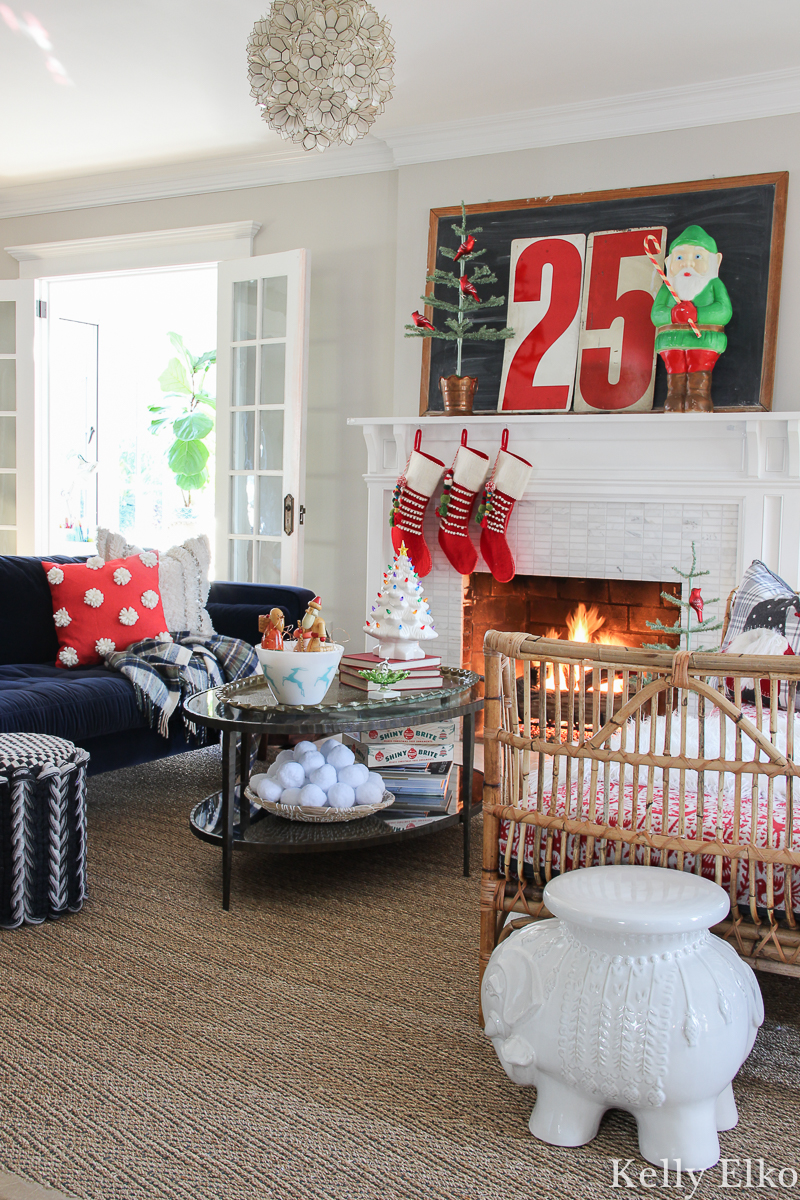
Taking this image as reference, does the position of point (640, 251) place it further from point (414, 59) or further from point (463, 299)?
point (414, 59)

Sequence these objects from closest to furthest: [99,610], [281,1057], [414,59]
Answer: [281,1057], [99,610], [414,59]

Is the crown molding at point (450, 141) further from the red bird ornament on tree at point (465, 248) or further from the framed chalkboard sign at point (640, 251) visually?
the red bird ornament on tree at point (465, 248)

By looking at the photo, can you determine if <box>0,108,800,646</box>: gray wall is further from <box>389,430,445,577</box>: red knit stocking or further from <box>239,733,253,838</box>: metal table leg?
<box>239,733,253,838</box>: metal table leg

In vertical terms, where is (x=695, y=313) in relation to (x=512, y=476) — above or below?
above

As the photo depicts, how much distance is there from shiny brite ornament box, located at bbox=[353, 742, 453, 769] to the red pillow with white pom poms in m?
1.06

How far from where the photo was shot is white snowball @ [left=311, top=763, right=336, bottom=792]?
2400mm

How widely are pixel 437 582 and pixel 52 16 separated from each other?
2.48 metres

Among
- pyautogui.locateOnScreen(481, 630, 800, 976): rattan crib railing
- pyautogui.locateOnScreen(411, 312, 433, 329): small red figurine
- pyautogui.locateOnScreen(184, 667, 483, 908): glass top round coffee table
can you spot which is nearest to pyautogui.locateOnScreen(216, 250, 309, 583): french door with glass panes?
pyautogui.locateOnScreen(411, 312, 433, 329): small red figurine

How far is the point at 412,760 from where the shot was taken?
262 cm

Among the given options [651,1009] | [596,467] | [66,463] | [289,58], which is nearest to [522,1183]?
[651,1009]

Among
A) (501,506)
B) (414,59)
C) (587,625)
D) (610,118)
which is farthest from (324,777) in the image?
(610,118)

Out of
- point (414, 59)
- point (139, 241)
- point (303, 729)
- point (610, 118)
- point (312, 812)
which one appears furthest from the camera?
point (139, 241)

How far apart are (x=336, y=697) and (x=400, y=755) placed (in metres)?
0.27

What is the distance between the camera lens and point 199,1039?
67.2 inches
